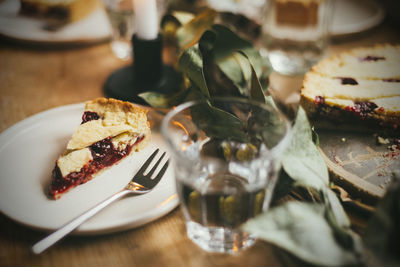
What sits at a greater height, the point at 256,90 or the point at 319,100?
the point at 256,90

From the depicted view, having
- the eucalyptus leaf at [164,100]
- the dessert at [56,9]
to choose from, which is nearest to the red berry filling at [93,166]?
the eucalyptus leaf at [164,100]

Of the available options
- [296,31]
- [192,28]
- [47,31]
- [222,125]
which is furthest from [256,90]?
[47,31]

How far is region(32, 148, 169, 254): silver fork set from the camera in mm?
604

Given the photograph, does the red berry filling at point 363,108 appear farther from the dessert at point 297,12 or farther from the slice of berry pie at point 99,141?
the slice of berry pie at point 99,141

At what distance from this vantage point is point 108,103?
0.88 m

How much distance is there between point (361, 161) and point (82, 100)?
794 millimetres

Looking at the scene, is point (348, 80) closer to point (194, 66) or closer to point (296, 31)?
point (296, 31)

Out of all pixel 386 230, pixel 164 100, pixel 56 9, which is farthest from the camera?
pixel 56 9

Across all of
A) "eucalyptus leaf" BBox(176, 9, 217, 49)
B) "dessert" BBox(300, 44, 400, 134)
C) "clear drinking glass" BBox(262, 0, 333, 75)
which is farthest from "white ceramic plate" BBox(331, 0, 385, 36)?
"eucalyptus leaf" BBox(176, 9, 217, 49)

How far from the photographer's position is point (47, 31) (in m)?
1.40

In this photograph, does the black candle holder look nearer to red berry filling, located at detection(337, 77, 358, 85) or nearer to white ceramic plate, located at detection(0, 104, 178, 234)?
white ceramic plate, located at detection(0, 104, 178, 234)

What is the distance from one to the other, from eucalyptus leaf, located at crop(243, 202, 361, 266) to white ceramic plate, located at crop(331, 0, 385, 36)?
108cm

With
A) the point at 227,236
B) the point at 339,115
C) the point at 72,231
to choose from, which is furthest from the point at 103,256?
the point at 339,115

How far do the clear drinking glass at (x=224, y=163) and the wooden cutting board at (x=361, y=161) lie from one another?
0.21m
